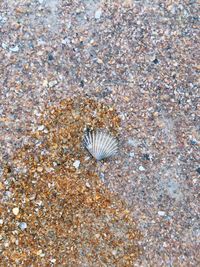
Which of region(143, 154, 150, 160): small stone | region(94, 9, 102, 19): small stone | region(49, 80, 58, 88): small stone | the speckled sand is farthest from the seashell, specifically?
region(94, 9, 102, 19): small stone

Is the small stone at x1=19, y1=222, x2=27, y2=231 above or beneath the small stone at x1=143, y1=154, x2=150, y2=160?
beneath

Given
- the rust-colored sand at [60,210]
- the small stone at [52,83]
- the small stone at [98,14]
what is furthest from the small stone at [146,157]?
the small stone at [98,14]

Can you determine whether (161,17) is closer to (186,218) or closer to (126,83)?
(126,83)

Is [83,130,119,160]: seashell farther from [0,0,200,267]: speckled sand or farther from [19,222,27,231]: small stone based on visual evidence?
[19,222,27,231]: small stone

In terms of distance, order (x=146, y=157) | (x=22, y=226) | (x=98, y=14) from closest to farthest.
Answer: (x=22, y=226), (x=146, y=157), (x=98, y=14)

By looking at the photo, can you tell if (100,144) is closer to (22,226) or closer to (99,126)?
(99,126)

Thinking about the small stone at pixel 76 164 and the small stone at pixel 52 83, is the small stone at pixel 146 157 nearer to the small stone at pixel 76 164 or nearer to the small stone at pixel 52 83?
the small stone at pixel 76 164

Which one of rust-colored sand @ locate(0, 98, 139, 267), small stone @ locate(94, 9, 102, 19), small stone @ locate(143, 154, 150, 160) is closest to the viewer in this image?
rust-colored sand @ locate(0, 98, 139, 267)

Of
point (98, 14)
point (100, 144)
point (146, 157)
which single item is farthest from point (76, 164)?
point (98, 14)

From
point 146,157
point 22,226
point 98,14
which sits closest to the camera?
point 22,226
